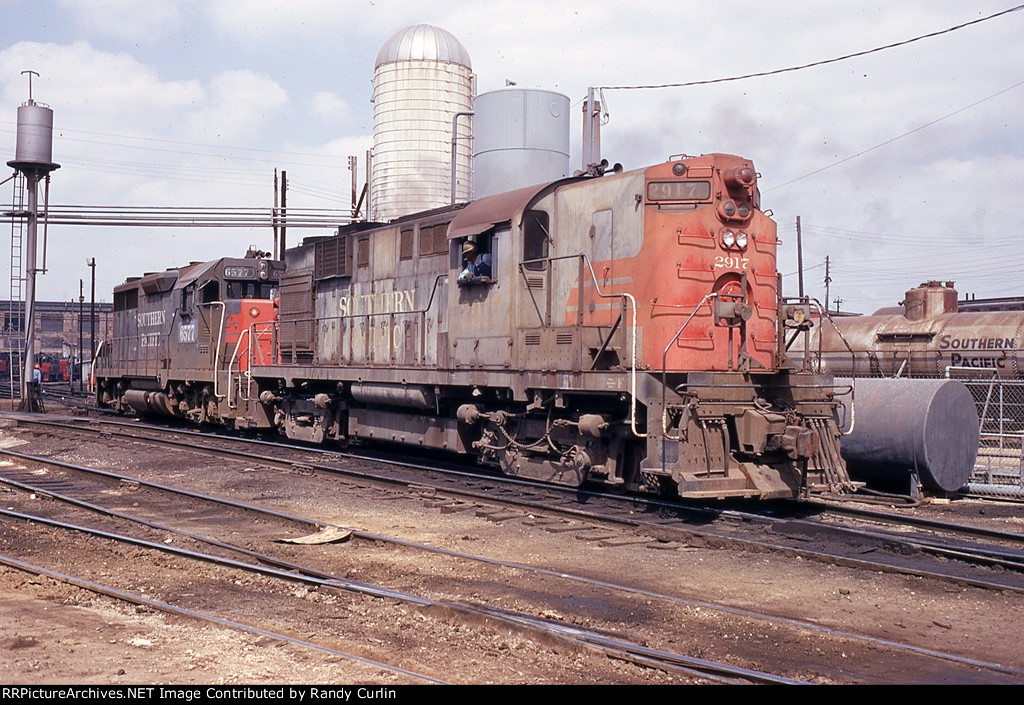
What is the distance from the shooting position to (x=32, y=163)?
3058 cm

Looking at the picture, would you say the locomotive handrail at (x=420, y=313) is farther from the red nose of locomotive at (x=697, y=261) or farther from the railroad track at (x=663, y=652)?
the railroad track at (x=663, y=652)

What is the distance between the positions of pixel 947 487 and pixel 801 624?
7.16m

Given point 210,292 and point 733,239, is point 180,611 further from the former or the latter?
point 210,292

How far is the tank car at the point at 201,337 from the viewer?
18.9 metres

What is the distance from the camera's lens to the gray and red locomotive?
9.59 meters

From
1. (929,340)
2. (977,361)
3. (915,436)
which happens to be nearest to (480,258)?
(915,436)

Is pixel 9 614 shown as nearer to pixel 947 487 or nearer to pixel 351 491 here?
pixel 351 491

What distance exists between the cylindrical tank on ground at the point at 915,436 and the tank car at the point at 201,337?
1113cm

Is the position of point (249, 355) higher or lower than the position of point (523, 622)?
higher

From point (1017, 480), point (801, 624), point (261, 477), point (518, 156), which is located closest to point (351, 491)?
point (261, 477)

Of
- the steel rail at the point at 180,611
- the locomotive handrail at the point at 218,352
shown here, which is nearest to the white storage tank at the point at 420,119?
the locomotive handrail at the point at 218,352

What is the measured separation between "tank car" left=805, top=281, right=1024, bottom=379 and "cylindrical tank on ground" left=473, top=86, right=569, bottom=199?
7.61 m

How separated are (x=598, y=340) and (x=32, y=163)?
26956mm

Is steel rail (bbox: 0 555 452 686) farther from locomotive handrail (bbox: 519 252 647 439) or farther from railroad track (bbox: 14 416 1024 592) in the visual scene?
locomotive handrail (bbox: 519 252 647 439)
